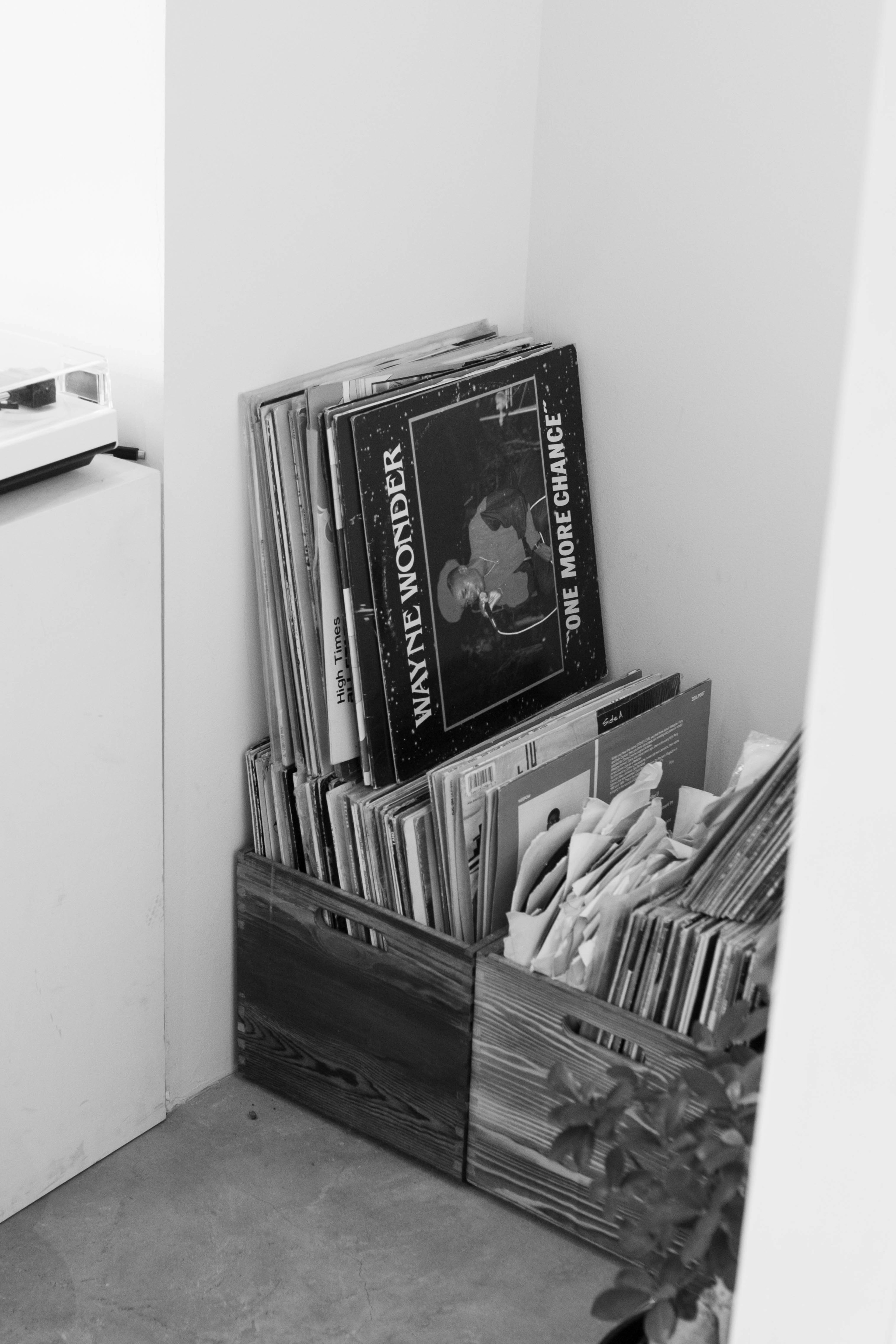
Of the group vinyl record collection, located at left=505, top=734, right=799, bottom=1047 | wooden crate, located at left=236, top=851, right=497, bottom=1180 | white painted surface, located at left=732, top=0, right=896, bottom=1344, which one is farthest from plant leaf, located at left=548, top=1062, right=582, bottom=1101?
white painted surface, located at left=732, top=0, right=896, bottom=1344

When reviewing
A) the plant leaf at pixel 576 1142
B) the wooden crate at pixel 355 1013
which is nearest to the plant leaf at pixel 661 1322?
the plant leaf at pixel 576 1142

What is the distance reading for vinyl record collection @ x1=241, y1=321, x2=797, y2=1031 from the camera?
5.75 feet

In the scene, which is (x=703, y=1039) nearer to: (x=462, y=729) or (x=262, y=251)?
(x=462, y=729)

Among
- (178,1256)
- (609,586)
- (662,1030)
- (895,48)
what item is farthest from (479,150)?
(895,48)

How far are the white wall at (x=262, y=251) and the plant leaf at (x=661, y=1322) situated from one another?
949 mm

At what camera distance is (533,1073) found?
1.83 m

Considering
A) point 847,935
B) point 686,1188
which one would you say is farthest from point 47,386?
point 847,935

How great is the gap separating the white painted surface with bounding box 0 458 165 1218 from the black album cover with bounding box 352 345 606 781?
0.30 meters

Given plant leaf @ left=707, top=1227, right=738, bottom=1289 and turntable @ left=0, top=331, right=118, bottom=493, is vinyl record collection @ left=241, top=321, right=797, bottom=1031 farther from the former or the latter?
plant leaf @ left=707, top=1227, right=738, bottom=1289

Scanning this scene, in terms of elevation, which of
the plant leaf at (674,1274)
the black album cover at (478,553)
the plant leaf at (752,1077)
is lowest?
the plant leaf at (674,1274)

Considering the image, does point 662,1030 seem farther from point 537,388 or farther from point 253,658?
point 537,388

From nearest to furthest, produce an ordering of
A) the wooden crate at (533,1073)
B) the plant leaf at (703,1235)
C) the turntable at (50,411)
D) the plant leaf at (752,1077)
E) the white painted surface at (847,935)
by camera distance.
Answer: the white painted surface at (847,935)
the plant leaf at (703,1235)
the plant leaf at (752,1077)
the turntable at (50,411)
the wooden crate at (533,1073)

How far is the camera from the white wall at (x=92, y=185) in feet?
5.53

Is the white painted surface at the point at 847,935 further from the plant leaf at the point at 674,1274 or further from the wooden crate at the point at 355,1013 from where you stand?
the wooden crate at the point at 355,1013
